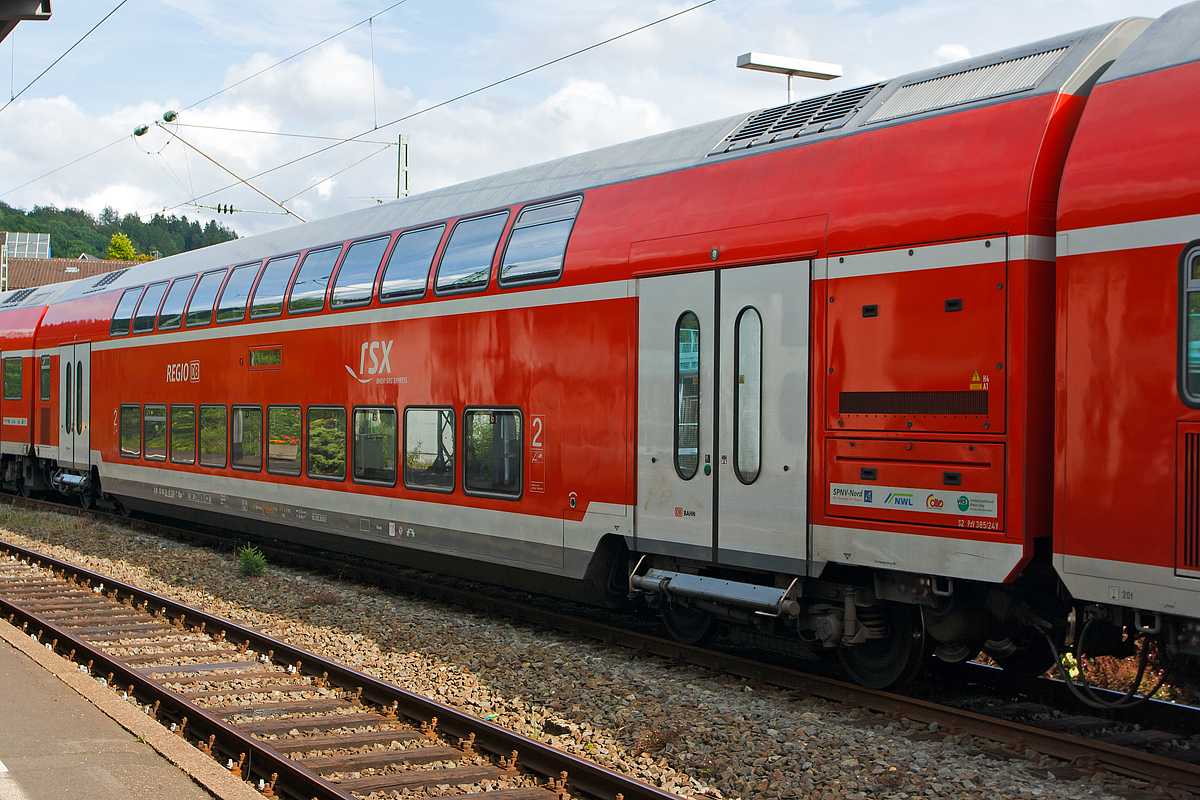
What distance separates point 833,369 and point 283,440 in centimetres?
808

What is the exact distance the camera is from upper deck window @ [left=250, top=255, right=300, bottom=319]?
41.6 feet

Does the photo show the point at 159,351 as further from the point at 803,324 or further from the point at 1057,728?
the point at 1057,728

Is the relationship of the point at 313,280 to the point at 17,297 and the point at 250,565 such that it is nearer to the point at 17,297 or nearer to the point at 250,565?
the point at 250,565

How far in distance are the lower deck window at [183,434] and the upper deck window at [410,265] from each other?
5.25m

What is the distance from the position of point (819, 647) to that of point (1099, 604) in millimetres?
2521

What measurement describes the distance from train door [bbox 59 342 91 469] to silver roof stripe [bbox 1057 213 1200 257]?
16.6 m

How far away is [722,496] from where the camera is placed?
7270 millimetres

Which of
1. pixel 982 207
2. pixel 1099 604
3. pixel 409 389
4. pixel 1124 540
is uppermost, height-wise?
pixel 982 207

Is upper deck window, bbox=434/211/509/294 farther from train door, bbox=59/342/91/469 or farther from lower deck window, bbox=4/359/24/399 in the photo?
lower deck window, bbox=4/359/24/399

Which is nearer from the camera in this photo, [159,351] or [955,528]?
[955,528]

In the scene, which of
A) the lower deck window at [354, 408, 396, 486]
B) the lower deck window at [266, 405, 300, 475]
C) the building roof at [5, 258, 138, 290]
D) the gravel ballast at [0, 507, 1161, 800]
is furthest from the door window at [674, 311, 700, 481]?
the building roof at [5, 258, 138, 290]

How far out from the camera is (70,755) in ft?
18.2

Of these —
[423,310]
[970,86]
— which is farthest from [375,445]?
[970,86]

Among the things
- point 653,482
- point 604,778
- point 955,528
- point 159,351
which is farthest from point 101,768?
point 159,351
